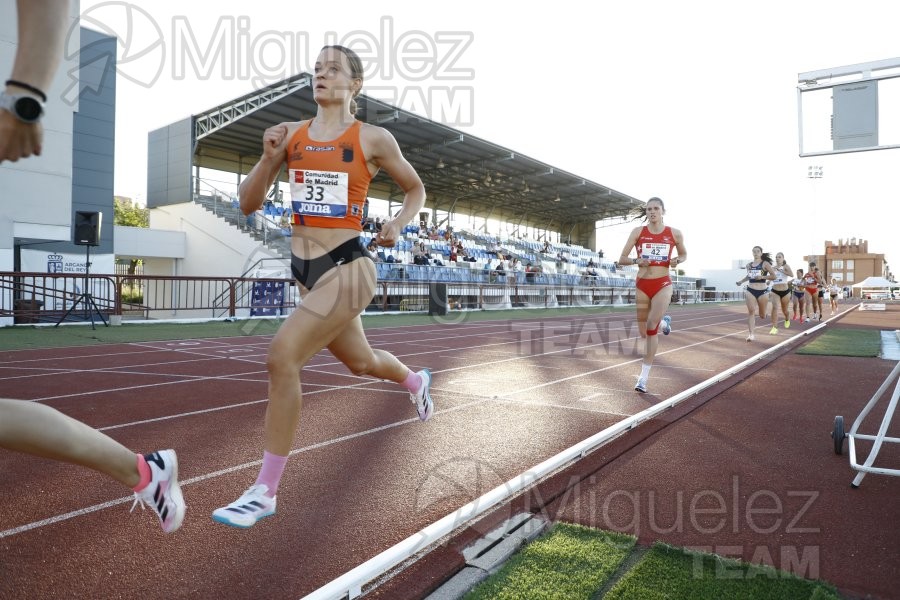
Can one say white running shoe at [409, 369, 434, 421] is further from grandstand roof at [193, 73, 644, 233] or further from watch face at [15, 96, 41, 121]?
grandstand roof at [193, 73, 644, 233]

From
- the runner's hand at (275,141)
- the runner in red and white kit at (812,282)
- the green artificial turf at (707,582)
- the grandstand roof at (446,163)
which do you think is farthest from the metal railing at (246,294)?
the green artificial turf at (707,582)

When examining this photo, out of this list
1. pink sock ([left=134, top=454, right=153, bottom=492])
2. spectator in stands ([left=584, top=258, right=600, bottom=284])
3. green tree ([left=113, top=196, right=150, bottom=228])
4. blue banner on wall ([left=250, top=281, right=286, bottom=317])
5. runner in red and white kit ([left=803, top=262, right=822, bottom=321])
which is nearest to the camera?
pink sock ([left=134, top=454, right=153, bottom=492])

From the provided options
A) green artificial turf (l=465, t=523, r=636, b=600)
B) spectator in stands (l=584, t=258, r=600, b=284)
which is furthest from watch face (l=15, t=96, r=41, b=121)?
spectator in stands (l=584, t=258, r=600, b=284)

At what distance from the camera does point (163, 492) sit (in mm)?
2135

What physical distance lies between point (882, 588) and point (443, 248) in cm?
2719

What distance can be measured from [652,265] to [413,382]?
3960 mm

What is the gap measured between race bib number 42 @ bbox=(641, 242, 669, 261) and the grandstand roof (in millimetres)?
18232

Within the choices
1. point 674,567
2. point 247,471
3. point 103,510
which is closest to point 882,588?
point 674,567

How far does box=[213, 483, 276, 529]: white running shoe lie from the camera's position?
233cm

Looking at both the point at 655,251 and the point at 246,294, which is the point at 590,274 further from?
the point at 655,251

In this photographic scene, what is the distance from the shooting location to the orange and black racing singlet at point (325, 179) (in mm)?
2656

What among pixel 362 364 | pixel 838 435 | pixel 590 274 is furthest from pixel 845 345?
pixel 590 274

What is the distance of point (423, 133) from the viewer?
93.7 ft

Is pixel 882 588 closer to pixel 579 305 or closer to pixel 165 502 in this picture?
pixel 165 502
